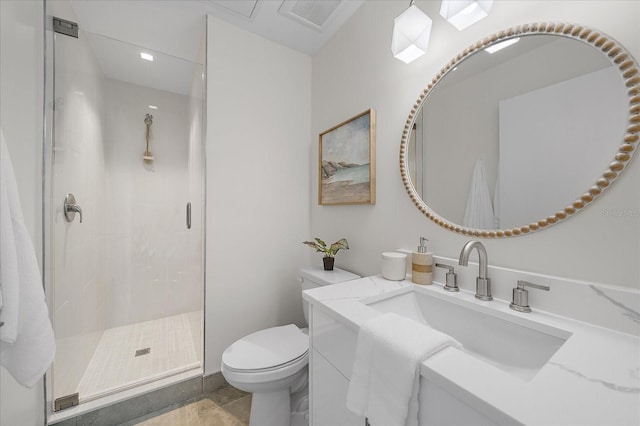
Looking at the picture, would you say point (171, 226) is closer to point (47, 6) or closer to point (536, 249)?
point (47, 6)

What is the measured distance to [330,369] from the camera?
0.80 m

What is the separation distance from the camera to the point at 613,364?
0.50 meters

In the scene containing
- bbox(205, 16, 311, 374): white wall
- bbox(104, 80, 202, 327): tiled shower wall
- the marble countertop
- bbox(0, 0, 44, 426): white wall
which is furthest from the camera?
bbox(104, 80, 202, 327): tiled shower wall

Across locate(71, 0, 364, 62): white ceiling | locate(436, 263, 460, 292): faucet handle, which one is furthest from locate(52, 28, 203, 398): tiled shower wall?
locate(436, 263, 460, 292): faucet handle

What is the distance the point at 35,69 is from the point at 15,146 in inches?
16.5

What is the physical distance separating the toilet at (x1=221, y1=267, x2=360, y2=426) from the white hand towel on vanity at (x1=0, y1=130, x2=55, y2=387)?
0.64 metres

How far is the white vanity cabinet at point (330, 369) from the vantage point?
28.4 inches

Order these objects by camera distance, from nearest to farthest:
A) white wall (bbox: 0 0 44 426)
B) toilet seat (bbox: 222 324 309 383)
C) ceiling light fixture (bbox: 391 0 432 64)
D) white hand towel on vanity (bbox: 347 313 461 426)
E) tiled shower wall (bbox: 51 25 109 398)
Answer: white hand towel on vanity (bbox: 347 313 461 426) → white wall (bbox: 0 0 44 426) → ceiling light fixture (bbox: 391 0 432 64) → toilet seat (bbox: 222 324 309 383) → tiled shower wall (bbox: 51 25 109 398)

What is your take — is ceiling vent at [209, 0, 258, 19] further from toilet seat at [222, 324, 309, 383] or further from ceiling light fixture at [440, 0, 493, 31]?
toilet seat at [222, 324, 309, 383]

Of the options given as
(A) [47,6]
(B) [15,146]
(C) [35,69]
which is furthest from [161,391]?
(A) [47,6]

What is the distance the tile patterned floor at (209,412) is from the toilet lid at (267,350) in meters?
0.43

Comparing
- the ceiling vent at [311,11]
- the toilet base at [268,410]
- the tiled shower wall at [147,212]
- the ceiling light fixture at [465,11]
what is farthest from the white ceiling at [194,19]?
the toilet base at [268,410]

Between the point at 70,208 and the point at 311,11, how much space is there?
1.80 meters

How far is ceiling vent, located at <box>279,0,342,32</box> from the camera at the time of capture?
1.42 m
